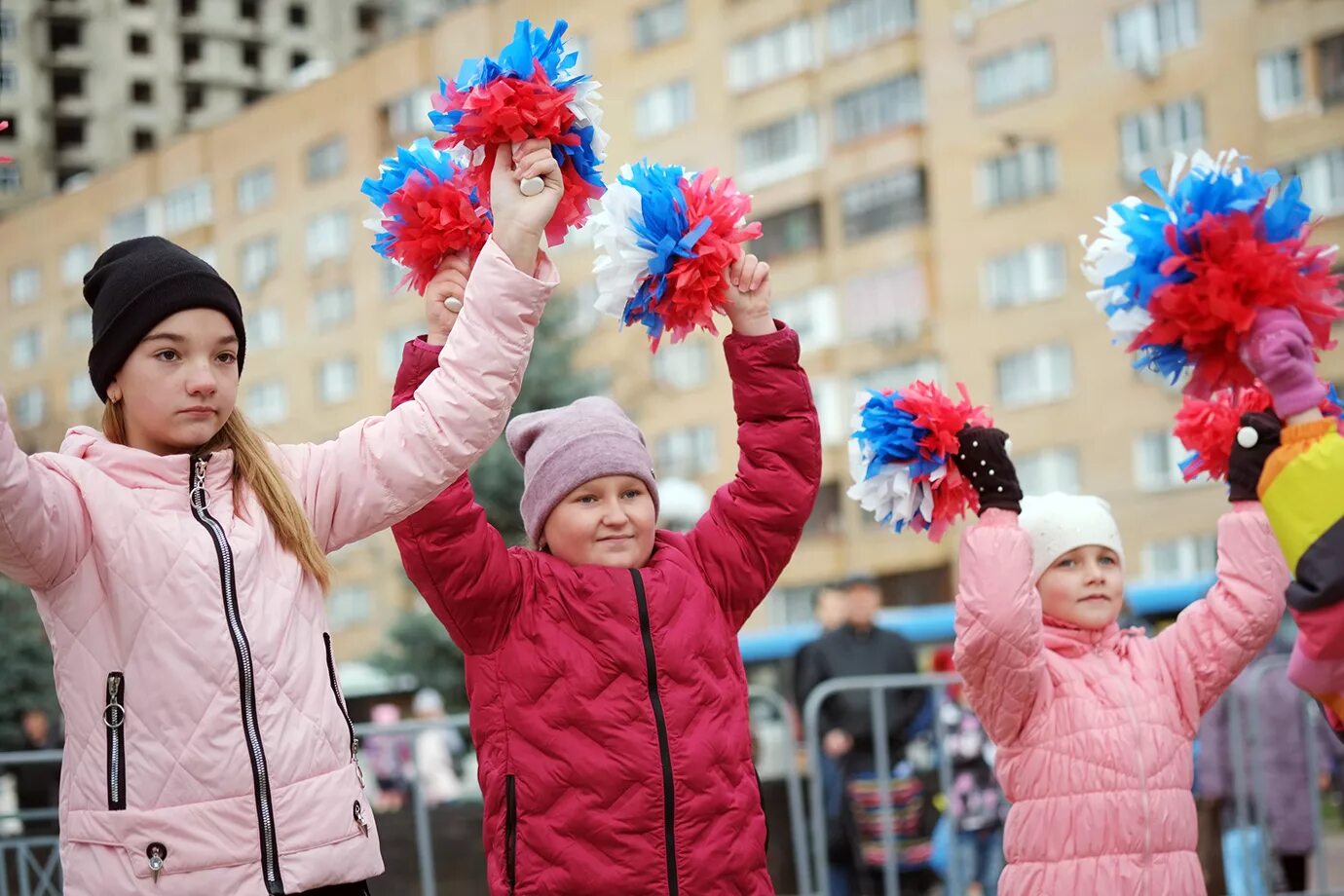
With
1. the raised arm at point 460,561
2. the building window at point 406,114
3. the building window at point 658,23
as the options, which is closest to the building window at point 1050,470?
the building window at point 658,23

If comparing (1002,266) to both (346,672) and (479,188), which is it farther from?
(479,188)

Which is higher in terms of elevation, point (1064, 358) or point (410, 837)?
point (1064, 358)

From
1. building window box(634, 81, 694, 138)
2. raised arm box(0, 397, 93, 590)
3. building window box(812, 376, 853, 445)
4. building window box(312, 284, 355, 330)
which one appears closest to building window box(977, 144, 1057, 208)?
building window box(812, 376, 853, 445)

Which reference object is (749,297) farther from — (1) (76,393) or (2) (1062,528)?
(1) (76,393)

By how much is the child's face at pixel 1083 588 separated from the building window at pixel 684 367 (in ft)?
→ 110

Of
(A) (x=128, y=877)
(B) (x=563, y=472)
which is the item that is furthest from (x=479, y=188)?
(A) (x=128, y=877)

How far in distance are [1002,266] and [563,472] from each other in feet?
100

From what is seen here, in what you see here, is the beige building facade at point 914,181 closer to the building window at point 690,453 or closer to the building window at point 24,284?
the building window at point 690,453

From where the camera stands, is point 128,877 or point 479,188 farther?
point 479,188

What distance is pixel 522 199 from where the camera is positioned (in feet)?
10.4

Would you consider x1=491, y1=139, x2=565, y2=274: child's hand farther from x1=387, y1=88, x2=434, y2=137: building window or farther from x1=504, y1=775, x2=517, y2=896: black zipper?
x1=387, y1=88, x2=434, y2=137: building window

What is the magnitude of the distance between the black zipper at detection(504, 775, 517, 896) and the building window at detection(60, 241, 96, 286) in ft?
178

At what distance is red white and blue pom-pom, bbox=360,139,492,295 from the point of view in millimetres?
3598

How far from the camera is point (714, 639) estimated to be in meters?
3.84
